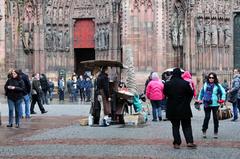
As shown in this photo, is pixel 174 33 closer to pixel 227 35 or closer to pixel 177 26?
pixel 177 26

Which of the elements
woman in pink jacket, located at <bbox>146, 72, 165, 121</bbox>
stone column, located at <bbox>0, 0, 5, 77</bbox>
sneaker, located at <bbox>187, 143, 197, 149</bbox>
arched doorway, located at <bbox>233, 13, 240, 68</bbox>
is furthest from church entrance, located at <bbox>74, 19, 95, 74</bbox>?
sneaker, located at <bbox>187, 143, 197, 149</bbox>

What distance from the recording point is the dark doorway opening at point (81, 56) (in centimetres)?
4277

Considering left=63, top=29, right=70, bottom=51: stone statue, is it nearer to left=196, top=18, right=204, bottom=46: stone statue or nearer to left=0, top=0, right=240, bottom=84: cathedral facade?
left=0, top=0, right=240, bottom=84: cathedral facade

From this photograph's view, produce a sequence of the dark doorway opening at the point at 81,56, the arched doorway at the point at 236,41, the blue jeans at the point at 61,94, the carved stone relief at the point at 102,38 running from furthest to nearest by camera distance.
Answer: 1. the dark doorway opening at the point at 81,56
2. the arched doorway at the point at 236,41
3. the carved stone relief at the point at 102,38
4. the blue jeans at the point at 61,94

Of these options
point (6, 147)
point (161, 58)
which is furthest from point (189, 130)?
point (161, 58)

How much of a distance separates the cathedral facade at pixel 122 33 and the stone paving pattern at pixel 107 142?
54.7 ft

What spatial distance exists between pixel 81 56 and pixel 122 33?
6261mm

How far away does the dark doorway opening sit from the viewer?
1684 inches

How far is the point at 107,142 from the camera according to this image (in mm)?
15312

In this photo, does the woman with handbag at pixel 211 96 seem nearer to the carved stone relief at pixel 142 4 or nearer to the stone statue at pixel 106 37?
the carved stone relief at pixel 142 4

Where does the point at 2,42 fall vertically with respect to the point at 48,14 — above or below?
below

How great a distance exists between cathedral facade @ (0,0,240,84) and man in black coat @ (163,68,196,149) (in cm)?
2305

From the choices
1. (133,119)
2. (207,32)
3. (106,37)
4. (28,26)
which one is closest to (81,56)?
(106,37)

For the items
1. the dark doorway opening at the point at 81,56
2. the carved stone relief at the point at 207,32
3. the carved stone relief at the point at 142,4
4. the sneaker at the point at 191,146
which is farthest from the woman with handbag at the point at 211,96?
the dark doorway opening at the point at 81,56
